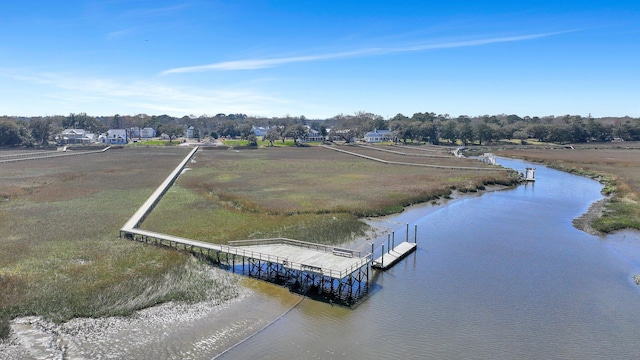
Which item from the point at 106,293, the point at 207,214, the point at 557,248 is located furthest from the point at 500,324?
the point at 207,214

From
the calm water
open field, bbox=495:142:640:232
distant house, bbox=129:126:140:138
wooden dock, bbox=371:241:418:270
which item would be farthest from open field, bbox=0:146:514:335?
distant house, bbox=129:126:140:138

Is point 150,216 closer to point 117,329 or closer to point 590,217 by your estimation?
point 117,329

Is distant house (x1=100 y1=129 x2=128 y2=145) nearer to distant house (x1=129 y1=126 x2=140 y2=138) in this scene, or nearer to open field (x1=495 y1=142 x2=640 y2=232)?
distant house (x1=129 y1=126 x2=140 y2=138)

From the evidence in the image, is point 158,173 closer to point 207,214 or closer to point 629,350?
point 207,214

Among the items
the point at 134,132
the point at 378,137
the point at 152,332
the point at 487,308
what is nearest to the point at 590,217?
the point at 487,308

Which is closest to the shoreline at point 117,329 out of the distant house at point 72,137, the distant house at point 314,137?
the distant house at point 314,137

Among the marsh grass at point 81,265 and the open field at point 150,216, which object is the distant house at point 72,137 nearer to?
the open field at point 150,216
